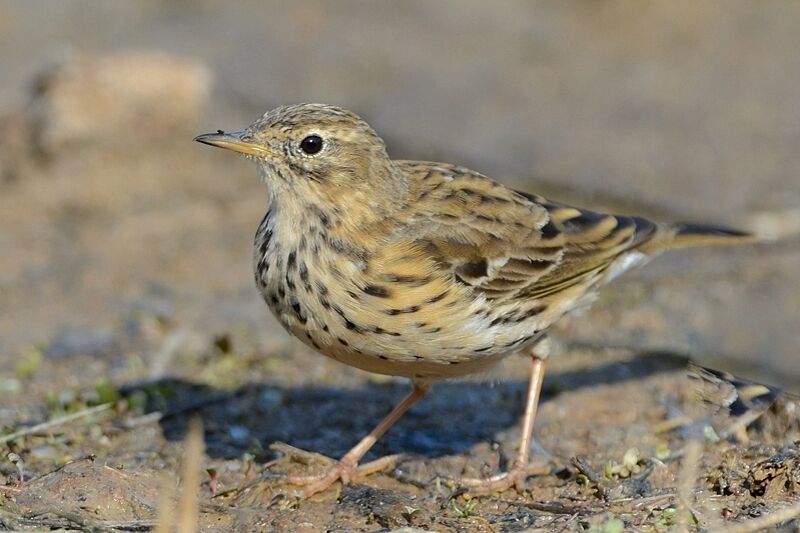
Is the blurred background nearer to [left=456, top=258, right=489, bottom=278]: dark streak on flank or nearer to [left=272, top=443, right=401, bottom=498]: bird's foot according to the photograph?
[left=272, top=443, right=401, bottom=498]: bird's foot

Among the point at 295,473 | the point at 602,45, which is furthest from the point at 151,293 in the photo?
the point at 602,45

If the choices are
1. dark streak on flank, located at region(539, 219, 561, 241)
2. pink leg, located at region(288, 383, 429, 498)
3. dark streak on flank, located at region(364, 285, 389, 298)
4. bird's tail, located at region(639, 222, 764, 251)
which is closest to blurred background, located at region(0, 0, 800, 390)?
bird's tail, located at region(639, 222, 764, 251)

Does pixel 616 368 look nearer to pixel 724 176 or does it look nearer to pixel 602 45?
A: pixel 724 176

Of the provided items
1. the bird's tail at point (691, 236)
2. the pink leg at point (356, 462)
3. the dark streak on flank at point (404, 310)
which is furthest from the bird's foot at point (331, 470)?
the bird's tail at point (691, 236)

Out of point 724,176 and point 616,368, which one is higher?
point 724,176

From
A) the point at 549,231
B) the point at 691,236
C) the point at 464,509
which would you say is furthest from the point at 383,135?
the point at 464,509

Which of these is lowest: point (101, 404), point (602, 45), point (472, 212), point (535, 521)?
point (535, 521)

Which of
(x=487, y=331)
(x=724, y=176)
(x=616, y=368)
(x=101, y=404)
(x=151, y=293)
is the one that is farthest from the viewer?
(x=724, y=176)
